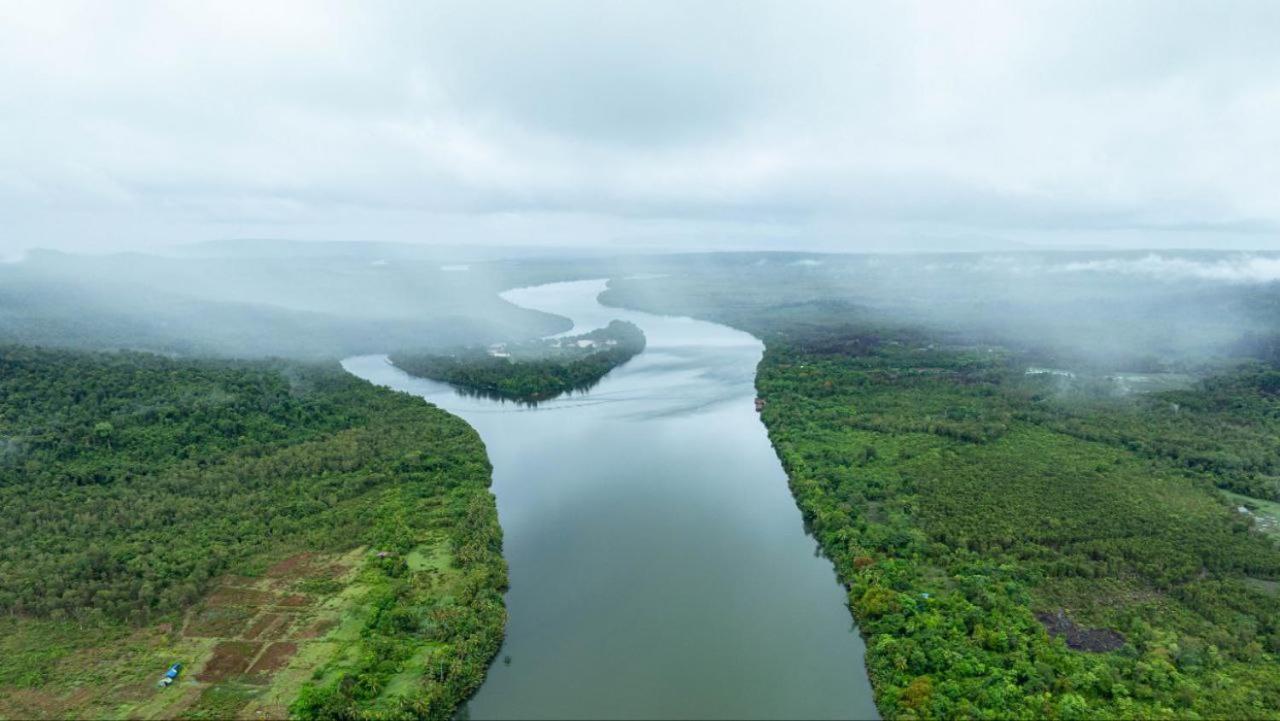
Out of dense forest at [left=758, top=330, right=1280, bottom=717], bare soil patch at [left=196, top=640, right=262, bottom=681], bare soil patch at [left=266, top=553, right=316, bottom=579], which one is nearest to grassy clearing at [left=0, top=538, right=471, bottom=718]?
bare soil patch at [left=196, top=640, right=262, bottom=681]

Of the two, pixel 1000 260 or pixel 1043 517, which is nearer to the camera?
pixel 1043 517

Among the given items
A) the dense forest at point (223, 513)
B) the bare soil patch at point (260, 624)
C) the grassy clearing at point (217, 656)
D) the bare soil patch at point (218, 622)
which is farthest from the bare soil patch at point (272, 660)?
the bare soil patch at point (218, 622)

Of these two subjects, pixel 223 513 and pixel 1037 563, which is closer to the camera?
pixel 1037 563

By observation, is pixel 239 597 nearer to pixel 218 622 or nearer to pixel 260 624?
pixel 218 622

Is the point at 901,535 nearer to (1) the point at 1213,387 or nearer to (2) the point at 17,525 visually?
(2) the point at 17,525

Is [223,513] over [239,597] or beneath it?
over

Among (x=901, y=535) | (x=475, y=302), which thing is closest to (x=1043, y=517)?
(x=901, y=535)

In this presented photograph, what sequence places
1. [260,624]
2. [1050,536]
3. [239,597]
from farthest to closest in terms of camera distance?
[1050,536]
[239,597]
[260,624]

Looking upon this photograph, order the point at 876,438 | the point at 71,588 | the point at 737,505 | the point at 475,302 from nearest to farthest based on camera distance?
the point at 71,588, the point at 737,505, the point at 876,438, the point at 475,302

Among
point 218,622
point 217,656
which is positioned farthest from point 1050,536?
point 218,622
